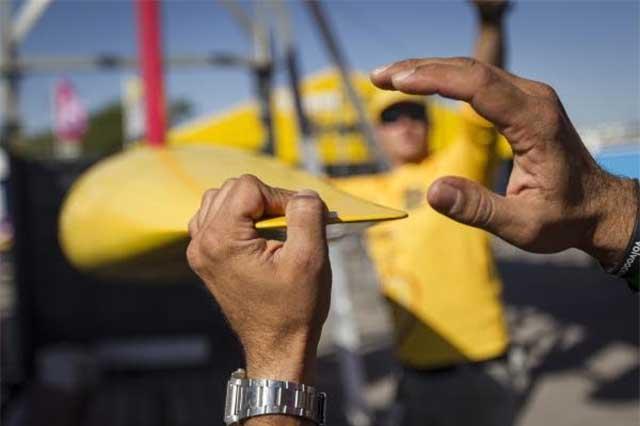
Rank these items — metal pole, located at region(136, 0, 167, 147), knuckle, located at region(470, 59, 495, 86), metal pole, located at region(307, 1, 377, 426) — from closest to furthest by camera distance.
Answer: knuckle, located at region(470, 59, 495, 86) → metal pole, located at region(307, 1, 377, 426) → metal pole, located at region(136, 0, 167, 147)

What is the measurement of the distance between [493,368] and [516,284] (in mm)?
5119

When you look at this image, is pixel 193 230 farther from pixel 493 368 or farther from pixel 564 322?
pixel 564 322

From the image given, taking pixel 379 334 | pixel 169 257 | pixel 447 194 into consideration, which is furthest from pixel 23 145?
pixel 447 194

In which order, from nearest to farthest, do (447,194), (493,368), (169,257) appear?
(447,194), (169,257), (493,368)

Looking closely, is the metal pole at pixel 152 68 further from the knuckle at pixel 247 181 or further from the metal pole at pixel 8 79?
the knuckle at pixel 247 181

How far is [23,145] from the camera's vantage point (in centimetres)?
453

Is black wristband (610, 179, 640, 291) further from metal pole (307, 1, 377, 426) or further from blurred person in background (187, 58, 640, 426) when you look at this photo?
metal pole (307, 1, 377, 426)

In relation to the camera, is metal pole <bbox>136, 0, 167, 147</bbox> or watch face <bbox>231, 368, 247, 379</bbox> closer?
watch face <bbox>231, 368, 247, 379</bbox>

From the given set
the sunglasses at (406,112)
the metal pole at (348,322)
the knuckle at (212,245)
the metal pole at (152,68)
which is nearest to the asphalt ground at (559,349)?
the metal pole at (348,322)

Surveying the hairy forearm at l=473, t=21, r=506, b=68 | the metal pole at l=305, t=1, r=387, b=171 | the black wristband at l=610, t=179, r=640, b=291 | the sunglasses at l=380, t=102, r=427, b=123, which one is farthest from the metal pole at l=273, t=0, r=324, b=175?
the black wristband at l=610, t=179, r=640, b=291

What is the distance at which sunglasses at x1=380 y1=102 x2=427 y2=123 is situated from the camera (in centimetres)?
230

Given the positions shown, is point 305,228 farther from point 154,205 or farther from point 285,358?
point 154,205

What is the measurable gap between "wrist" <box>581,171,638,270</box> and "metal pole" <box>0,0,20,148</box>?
3913 millimetres

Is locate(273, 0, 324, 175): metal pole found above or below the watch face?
above
